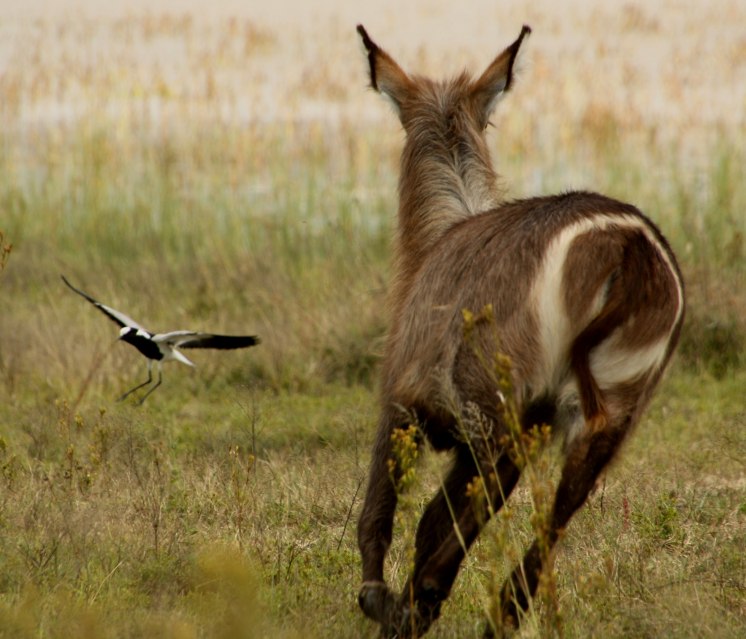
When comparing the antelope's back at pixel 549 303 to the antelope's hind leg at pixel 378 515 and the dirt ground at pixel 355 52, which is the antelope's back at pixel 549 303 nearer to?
the antelope's hind leg at pixel 378 515

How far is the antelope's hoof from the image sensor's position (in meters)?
3.36

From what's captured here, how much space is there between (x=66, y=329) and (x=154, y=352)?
2.58 meters

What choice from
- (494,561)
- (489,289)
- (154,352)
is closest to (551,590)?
(494,561)

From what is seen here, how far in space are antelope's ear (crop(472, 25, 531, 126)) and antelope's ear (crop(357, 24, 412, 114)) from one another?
26 centimetres

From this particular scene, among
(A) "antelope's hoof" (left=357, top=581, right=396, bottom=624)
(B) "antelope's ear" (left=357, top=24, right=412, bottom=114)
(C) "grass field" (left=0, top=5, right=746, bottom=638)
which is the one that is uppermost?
(B) "antelope's ear" (left=357, top=24, right=412, bottom=114)

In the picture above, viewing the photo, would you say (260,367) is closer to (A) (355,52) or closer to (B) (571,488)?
(B) (571,488)

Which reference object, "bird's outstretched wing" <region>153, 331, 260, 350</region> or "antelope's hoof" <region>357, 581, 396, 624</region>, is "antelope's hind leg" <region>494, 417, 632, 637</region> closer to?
"antelope's hoof" <region>357, 581, 396, 624</region>

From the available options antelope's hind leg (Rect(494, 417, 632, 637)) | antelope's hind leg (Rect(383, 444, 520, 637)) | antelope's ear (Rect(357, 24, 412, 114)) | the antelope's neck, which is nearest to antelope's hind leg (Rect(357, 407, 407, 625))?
antelope's hind leg (Rect(383, 444, 520, 637))

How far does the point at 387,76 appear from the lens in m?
4.79

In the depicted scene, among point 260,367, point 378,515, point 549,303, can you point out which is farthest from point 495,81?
point 260,367

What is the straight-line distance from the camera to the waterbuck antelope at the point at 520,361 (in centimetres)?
320

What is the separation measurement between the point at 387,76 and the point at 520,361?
6.24 feet

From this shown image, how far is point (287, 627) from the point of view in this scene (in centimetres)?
353

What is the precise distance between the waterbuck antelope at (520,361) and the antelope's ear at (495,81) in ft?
4.14
